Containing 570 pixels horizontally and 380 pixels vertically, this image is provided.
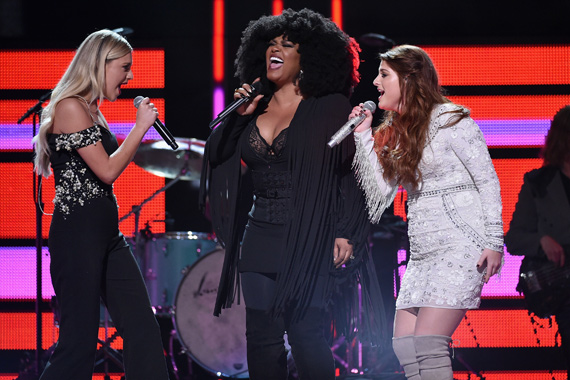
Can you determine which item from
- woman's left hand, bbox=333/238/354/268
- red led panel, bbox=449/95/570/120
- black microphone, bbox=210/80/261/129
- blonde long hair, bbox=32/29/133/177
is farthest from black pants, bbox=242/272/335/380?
red led panel, bbox=449/95/570/120

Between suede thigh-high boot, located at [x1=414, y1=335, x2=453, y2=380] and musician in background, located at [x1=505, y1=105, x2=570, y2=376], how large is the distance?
147 cm

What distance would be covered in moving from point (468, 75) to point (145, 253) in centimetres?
296

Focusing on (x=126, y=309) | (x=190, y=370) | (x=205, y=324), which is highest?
(x=126, y=309)

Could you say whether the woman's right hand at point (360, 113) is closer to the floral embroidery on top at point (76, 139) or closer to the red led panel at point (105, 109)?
the floral embroidery on top at point (76, 139)

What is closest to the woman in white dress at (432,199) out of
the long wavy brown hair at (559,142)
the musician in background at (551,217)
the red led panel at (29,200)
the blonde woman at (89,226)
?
the blonde woman at (89,226)

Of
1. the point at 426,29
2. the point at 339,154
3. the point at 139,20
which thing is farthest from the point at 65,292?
the point at 426,29

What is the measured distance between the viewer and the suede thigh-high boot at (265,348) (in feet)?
9.69

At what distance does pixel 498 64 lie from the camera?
5.78 metres

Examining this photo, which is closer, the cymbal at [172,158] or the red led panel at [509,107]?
the cymbal at [172,158]

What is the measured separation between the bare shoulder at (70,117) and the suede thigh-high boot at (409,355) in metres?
1.64

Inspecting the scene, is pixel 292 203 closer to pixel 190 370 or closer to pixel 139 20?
pixel 190 370

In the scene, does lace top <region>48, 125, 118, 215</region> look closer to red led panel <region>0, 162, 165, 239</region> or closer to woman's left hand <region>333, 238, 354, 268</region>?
woman's left hand <region>333, 238, 354, 268</region>

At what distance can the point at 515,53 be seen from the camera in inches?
227

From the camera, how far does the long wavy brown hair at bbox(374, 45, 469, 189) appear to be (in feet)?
9.34
